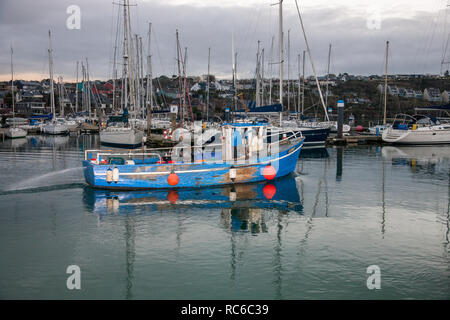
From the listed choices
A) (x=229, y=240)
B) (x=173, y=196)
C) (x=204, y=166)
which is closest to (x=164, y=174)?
(x=173, y=196)

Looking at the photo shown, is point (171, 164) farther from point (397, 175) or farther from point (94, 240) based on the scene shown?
→ point (397, 175)

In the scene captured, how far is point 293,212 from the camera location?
50.1ft

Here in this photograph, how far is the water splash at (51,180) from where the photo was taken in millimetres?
19664

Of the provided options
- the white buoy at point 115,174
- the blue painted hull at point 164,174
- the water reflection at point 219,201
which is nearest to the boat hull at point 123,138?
the water reflection at point 219,201

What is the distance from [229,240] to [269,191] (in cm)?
715

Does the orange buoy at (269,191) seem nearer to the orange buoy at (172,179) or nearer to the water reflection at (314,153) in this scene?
the orange buoy at (172,179)

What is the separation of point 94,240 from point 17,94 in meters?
124

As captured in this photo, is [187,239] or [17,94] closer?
[187,239]

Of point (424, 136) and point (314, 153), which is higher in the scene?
point (424, 136)

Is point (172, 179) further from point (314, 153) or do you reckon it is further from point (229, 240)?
point (314, 153)

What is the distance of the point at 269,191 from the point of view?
61.7 ft
